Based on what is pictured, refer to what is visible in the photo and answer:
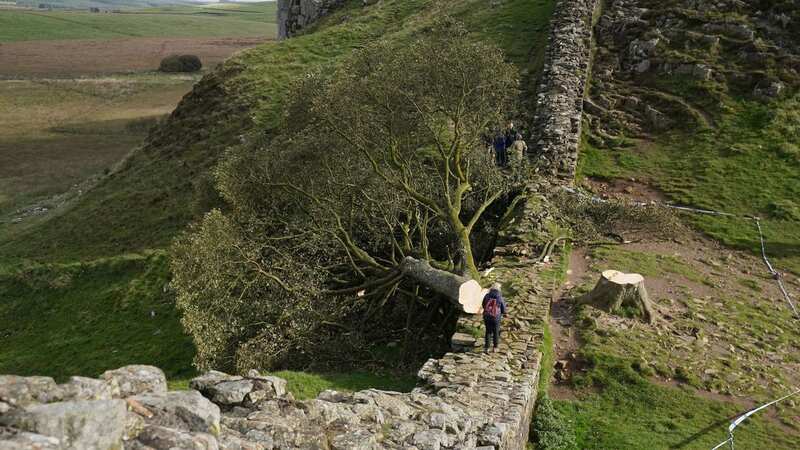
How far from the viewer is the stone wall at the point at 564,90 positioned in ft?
94.7

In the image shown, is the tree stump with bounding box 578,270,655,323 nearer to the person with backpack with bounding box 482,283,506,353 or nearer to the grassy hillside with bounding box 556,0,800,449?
the grassy hillside with bounding box 556,0,800,449

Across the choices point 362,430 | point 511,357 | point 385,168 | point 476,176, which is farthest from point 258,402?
point 476,176

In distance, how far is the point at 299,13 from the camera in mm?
73625

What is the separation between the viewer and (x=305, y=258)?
20688 millimetres

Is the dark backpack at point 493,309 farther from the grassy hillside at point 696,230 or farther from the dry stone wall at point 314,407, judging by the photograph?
the grassy hillside at point 696,230

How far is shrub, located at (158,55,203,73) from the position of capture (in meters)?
115

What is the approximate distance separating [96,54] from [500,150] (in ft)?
437

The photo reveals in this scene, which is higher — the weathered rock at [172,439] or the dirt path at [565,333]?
the weathered rock at [172,439]

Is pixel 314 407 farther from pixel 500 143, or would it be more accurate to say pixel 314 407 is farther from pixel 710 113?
pixel 710 113

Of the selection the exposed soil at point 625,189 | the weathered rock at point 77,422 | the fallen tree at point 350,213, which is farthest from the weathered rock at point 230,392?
the exposed soil at point 625,189

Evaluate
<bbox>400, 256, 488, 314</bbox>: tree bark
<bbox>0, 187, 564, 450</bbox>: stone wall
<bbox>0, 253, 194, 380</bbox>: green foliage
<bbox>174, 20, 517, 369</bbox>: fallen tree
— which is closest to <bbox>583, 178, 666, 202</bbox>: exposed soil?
<bbox>174, 20, 517, 369</bbox>: fallen tree

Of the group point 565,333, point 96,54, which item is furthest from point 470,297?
point 96,54

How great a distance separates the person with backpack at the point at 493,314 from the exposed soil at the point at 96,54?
11385cm

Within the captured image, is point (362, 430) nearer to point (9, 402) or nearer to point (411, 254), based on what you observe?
point (9, 402)
